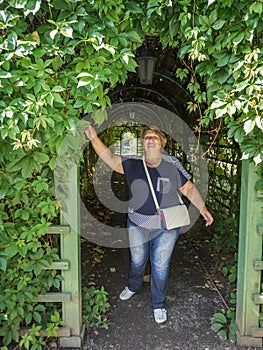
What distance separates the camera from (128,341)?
2.51m

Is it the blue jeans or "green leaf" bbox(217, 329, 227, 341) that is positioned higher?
the blue jeans

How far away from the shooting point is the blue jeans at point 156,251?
270 centimetres

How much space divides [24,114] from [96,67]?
44 centimetres

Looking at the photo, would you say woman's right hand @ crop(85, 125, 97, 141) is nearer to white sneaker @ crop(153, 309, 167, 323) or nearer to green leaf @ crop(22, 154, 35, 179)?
green leaf @ crop(22, 154, 35, 179)

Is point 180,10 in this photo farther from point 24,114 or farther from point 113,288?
point 113,288

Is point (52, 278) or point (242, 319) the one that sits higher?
point (52, 278)

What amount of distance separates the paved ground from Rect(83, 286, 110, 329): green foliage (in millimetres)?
58

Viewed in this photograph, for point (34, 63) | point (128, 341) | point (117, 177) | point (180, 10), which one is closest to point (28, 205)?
point (34, 63)

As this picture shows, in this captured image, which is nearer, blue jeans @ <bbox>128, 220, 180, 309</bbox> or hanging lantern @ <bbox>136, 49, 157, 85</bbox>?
blue jeans @ <bbox>128, 220, 180, 309</bbox>

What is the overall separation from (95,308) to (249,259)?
1254 millimetres

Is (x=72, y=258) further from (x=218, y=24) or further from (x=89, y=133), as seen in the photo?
(x=218, y=24)

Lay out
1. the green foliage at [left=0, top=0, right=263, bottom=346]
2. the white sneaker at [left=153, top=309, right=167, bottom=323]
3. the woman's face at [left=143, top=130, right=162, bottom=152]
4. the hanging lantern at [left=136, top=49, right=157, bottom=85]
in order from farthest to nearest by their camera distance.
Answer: the hanging lantern at [left=136, top=49, right=157, bottom=85] → the white sneaker at [left=153, top=309, right=167, bottom=323] → the woman's face at [left=143, top=130, right=162, bottom=152] → the green foliage at [left=0, top=0, right=263, bottom=346]

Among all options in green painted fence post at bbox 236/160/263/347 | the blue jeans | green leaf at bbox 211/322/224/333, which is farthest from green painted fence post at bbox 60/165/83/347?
green painted fence post at bbox 236/160/263/347

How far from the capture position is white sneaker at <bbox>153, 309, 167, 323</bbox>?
8.95 ft
